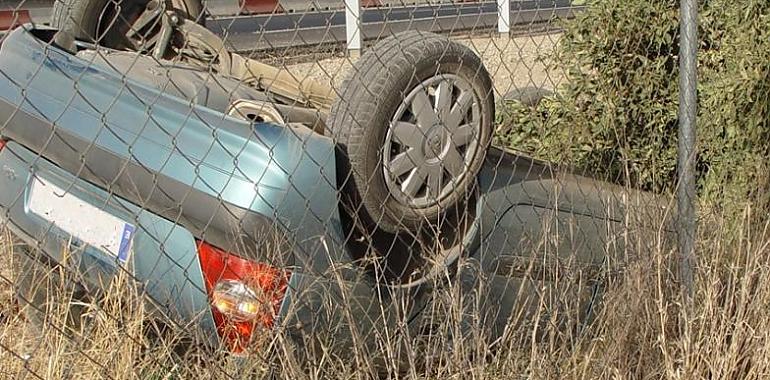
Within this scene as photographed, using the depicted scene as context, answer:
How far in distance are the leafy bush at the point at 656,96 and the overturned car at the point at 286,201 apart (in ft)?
3.67

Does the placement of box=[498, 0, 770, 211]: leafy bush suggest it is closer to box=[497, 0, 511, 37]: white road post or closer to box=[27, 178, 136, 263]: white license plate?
box=[497, 0, 511, 37]: white road post

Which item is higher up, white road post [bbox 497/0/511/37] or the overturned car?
white road post [bbox 497/0/511/37]

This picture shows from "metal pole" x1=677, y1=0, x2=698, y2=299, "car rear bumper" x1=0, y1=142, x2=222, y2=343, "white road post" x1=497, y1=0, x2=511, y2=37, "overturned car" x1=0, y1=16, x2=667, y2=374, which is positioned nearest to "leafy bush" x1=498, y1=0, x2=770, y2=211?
"white road post" x1=497, y1=0, x2=511, y2=37

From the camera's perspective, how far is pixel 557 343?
294 cm

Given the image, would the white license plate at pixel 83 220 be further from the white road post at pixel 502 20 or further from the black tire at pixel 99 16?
the white road post at pixel 502 20

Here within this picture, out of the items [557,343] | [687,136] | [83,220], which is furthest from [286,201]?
[687,136]

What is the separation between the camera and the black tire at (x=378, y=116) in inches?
103

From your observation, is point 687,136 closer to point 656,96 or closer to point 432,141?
point 432,141

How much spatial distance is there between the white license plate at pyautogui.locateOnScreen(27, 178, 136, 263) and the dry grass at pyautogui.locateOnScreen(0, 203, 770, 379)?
0.15 meters

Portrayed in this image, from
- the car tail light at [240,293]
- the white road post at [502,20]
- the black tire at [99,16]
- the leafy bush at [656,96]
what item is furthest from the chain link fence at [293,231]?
the leafy bush at [656,96]

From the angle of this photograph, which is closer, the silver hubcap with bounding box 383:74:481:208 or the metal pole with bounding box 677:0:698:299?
the silver hubcap with bounding box 383:74:481:208

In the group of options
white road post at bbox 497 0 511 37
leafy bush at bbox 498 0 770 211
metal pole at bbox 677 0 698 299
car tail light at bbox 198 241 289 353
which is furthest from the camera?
leafy bush at bbox 498 0 770 211

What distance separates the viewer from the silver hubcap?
2.71 m

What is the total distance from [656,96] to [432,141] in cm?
194
